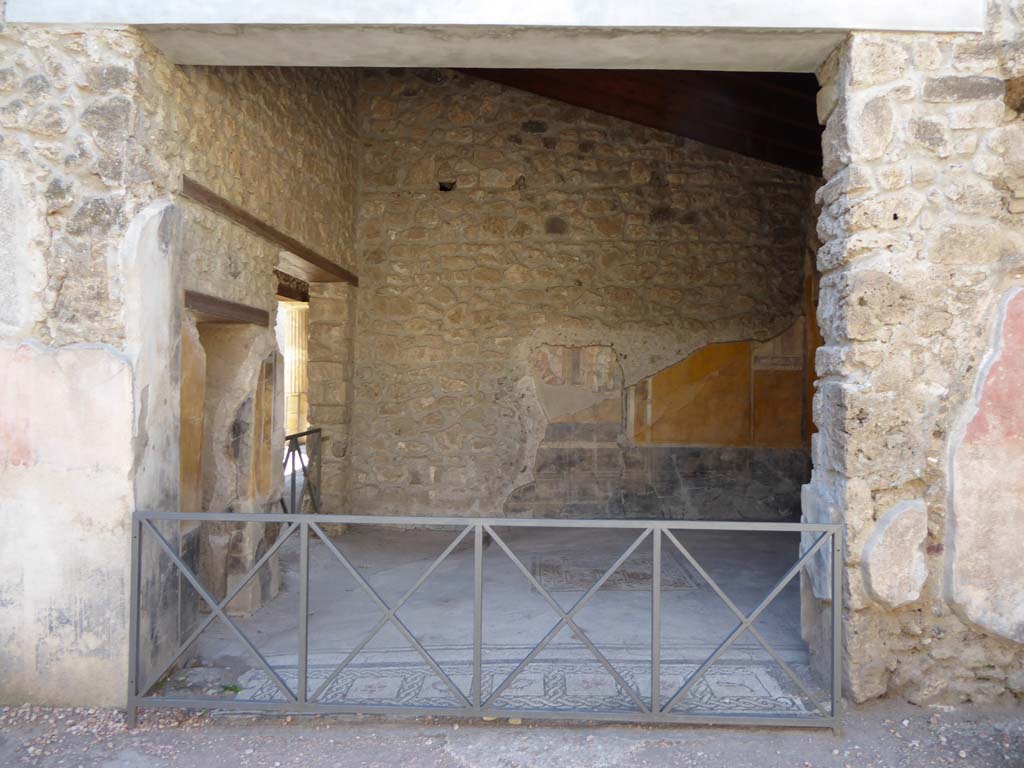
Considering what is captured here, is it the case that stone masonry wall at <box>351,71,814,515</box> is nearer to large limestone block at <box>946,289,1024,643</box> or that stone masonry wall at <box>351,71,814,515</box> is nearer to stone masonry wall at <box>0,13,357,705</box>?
stone masonry wall at <box>0,13,357,705</box>

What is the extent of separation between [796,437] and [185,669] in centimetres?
500

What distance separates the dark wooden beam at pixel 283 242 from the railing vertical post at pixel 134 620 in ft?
4.79

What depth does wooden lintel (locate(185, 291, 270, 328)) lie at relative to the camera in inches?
124

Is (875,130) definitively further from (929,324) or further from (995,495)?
(995,495)

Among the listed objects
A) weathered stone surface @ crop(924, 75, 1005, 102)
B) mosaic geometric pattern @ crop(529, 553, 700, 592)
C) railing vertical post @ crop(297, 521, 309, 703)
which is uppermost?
weathered stone surface @ crop(924, 75, 1005, 102)

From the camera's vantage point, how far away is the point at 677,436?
6047mm

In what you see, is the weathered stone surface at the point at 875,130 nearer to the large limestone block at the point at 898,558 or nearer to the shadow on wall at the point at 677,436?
the large limestone block at the point at 898,558

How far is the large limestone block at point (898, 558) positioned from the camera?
2621mm

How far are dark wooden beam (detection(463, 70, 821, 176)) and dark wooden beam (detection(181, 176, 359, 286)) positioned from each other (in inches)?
82.3

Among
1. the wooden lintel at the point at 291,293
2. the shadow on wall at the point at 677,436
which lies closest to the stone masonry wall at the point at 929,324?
the shadow on wall at the point at 677,436

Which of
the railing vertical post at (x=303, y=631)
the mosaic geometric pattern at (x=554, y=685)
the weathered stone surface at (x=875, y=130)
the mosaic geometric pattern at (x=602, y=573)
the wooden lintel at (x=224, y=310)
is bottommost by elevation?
the mosaic geometric pattern at (x=554, y=685)

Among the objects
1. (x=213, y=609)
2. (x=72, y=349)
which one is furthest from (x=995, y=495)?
(x=72, y=349)

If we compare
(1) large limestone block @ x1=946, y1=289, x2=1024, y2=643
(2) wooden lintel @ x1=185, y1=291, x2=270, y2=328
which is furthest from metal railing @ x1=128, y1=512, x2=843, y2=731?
(2) wooden lintel @ x1=185, y1=291, x2=270, y2=328

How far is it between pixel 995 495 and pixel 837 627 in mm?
807
